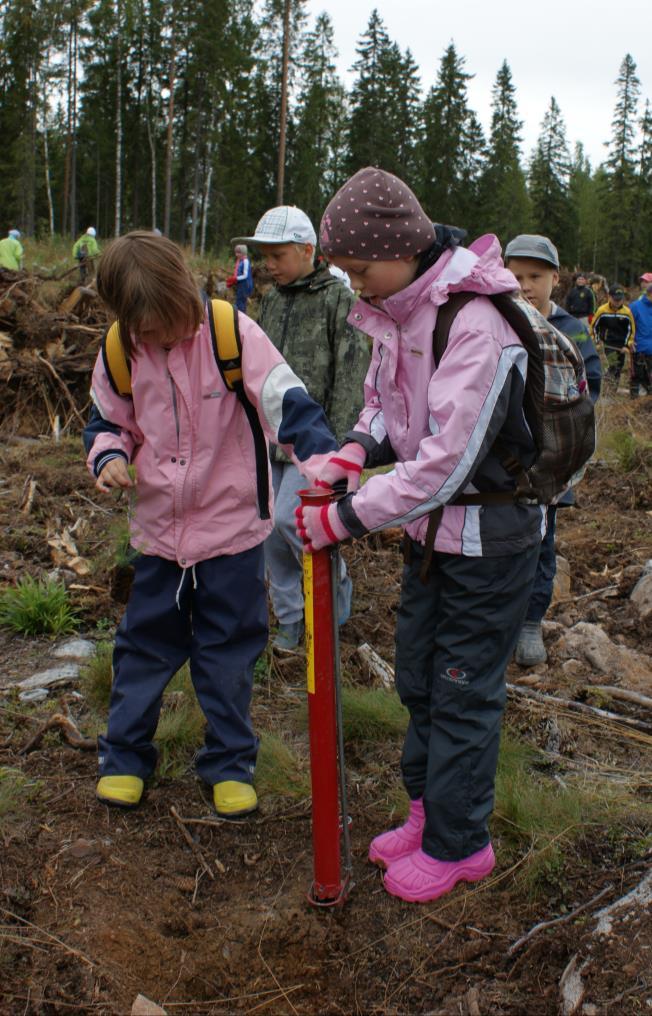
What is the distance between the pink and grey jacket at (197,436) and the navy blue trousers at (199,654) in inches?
4.0

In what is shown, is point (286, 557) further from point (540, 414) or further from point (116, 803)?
point (540, 414)

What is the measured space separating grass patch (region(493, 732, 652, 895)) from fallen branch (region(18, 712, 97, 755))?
1509mm

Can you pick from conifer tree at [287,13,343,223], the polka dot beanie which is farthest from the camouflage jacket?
conifer tree at [287,13,343,223]

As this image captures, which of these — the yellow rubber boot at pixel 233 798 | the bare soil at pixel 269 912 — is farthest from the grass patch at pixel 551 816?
the yellow rubber boot at pixel 233 798

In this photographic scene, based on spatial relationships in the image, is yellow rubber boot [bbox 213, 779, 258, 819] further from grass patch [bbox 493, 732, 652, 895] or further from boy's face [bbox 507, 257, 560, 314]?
boy's face [bbox 507, 257, 560, 314]

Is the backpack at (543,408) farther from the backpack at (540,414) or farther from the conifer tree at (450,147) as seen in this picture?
the conifer tree at (450,147)

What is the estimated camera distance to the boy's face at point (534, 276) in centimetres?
398

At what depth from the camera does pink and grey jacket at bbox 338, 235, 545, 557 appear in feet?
6.95

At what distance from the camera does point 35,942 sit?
2.31m

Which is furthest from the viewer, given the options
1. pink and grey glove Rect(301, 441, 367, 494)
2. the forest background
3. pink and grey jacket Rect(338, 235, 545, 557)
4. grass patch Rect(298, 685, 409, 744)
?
the forest background

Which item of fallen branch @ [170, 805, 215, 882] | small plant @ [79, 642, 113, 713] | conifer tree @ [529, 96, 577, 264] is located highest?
conifer tree @ [529, 96, 577, 264]

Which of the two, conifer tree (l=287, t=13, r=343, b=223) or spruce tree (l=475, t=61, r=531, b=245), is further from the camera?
spruce tree (l=475, t=61, r=531, b=245)

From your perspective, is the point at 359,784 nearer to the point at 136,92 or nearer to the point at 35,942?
the point at 35,942

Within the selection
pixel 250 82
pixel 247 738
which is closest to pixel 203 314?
pixel 247 738
